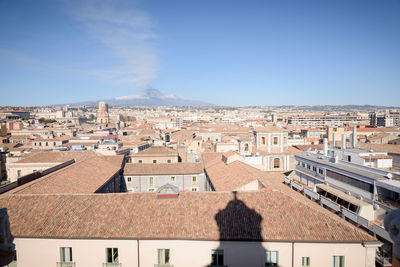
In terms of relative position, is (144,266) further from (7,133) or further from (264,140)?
(7,133)

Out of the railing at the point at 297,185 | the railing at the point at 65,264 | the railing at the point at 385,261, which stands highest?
the railing at the point at 297,185

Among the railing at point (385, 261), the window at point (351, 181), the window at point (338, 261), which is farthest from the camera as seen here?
the window at point (351, 181)

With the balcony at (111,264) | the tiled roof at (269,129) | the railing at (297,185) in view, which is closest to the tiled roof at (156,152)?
the tiled roof at (269,129)

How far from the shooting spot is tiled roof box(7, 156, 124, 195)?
19.5 metres

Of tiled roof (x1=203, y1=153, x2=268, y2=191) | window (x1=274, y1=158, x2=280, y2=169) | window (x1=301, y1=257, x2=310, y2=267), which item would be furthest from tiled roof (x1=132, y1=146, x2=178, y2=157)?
window (x1=301, y1=257, x2=310, y2=267)

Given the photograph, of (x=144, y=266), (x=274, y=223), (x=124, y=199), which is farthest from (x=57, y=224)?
(x=274, y=223)

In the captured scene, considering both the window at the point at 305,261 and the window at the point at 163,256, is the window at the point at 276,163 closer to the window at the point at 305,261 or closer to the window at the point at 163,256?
the window at the point at 305,261

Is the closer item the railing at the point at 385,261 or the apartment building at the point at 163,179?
the railing at the point at 385,261

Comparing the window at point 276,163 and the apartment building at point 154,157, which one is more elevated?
the apartment building at point 154,157

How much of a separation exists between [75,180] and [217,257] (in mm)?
14465

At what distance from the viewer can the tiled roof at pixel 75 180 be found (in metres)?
19.5

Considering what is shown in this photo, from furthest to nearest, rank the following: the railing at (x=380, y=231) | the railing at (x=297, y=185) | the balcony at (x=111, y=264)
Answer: the railing at (x=297, y=185) → the railing at (x=380, y=231) → the balcony at (x=111, y=264)

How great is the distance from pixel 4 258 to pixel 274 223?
12758mm

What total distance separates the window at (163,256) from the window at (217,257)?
7.25ft
